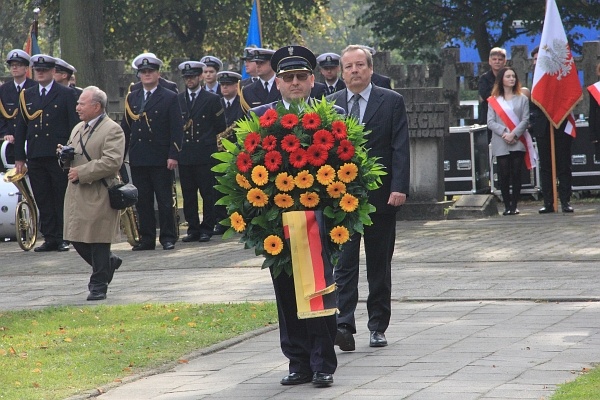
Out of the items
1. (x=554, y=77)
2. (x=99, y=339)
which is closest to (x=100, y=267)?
(x=99, y=339)

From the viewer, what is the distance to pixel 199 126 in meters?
17.8

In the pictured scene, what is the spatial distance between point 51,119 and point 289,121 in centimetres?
948

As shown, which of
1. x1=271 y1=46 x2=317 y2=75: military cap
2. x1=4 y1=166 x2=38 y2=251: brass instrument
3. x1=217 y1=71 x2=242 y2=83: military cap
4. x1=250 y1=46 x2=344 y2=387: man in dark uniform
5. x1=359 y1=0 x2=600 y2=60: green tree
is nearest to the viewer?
x1=250 y1=46 x2=344 y2=387: man in dark uniform

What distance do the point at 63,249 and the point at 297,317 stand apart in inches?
376

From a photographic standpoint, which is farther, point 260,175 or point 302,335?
point 302,335

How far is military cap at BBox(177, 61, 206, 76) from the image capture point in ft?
58.1

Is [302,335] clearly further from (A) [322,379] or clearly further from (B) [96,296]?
(B) [96,296]

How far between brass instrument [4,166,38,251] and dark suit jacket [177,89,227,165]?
1.99 meters

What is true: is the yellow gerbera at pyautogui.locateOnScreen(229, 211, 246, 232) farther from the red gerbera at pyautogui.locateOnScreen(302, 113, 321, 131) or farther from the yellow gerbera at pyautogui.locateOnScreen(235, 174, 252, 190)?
the red gerbera at pyautogui.locateOnScreen(302, 113, 321, 131)

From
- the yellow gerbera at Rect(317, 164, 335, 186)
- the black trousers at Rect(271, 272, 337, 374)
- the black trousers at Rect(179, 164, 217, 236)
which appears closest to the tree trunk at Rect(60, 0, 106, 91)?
the black trousers at Rect(179, 164, 217, 236)

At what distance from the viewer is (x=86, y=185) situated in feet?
40.1

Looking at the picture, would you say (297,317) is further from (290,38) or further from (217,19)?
(290,38)

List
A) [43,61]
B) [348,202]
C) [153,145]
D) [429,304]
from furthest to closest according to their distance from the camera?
[153,145] → [43,61] → [429,304] → [348,202]

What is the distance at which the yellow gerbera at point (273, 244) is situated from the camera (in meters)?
7.93
